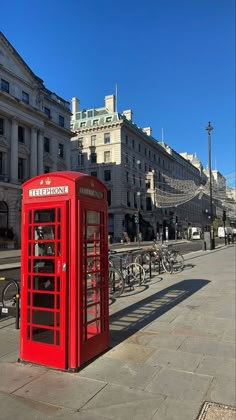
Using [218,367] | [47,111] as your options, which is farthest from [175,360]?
[47,111]

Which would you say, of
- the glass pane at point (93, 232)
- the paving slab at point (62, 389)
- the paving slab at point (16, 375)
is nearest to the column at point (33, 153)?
the glass pane at point (93, 232)

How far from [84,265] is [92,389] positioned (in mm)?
1405

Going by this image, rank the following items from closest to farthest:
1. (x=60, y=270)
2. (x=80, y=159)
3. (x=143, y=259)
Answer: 1. (x=60, y=270)
2. (x=143, y=259)
3. (x=80, y=159)

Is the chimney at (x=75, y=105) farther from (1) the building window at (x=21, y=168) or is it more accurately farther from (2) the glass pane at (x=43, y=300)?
(2) the glass pane at (x=43, y=300)

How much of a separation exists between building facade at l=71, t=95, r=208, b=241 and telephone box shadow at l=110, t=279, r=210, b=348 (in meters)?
49.8

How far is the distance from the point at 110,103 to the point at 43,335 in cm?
7009

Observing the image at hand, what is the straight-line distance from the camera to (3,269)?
15.2m

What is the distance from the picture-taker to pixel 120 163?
A: 66875mm

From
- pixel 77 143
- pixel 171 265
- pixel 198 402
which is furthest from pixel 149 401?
pixel 77 143

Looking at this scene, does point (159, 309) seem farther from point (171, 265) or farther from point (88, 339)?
point (171, 265)

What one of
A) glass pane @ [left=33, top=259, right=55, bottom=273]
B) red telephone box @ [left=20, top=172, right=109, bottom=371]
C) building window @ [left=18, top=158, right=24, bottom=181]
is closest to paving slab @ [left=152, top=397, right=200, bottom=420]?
red telephone box @ [left=20, top=172, right=109, bottom=371]

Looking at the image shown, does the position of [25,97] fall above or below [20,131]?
above

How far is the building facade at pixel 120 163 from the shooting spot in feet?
219

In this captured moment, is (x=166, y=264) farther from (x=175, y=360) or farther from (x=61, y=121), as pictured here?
(x=61, y=121)
